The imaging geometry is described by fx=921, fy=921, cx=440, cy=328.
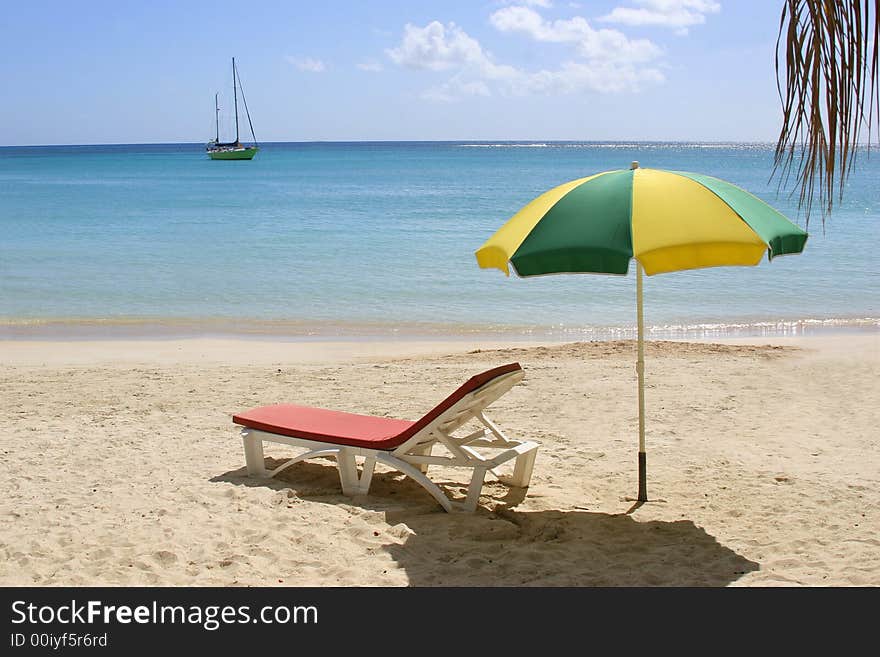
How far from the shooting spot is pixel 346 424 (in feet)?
18.7

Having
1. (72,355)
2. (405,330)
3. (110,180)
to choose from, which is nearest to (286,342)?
(405,330)

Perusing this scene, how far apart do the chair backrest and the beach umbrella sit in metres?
0.67

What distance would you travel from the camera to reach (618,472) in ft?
20.1

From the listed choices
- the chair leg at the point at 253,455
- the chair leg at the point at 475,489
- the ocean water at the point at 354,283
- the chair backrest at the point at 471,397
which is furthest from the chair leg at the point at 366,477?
the ocean water at the point at 354,283

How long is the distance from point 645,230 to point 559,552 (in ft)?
5.43

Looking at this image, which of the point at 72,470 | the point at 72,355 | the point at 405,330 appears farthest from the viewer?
the point at 405,330

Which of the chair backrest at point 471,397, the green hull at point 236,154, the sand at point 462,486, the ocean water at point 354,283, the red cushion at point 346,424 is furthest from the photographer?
the green hull at point 236,154

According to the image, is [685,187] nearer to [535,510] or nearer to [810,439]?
[535,510]

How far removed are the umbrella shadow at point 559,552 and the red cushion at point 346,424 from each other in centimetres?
47

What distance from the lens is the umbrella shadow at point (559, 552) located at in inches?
168

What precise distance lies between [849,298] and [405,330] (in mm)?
7894

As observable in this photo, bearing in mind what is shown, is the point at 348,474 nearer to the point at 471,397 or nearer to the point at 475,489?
the point at 475,489

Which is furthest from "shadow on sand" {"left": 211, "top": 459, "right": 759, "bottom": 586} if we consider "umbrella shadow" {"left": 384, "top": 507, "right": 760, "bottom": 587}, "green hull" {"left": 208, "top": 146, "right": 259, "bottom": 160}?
"green hull" {"left": 208, "top": 146, "right": 259, "bottom": 160}

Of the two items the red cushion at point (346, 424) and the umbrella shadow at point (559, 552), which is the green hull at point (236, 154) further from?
the umbrella shadow at point (559, 552)
